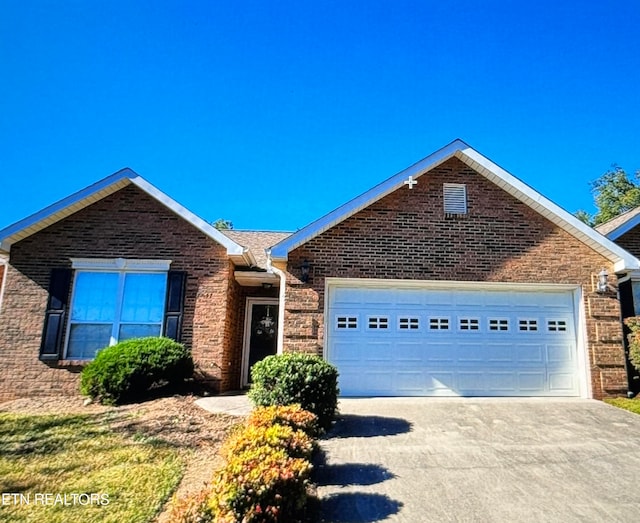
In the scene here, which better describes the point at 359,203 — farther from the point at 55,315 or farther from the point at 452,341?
the point at 55,315

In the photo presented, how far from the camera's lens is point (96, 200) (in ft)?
35.4

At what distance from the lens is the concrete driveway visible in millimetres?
4207

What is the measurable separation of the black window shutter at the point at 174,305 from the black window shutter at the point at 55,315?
237cm

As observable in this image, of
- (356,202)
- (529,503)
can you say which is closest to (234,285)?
(356,202)

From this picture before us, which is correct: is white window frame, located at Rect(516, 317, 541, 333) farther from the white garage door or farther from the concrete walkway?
the concrete walkway

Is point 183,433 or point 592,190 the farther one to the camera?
point 592,190

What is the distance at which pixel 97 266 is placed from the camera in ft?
34.3

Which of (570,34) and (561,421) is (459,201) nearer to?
(570,34)

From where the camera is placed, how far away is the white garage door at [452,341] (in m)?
9.49

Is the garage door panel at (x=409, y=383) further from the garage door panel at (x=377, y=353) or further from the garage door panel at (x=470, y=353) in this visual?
the garage door panel at (x=470, y=353)

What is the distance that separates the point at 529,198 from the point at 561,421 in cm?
508

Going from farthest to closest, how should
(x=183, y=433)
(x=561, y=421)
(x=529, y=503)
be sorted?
(x=561, y=421) < (x=183, y=433) < (x=529, y=503)

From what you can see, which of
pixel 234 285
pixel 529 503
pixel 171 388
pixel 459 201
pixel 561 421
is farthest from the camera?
pixel 234 285

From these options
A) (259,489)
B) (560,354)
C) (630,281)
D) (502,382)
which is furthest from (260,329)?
(630,281)
